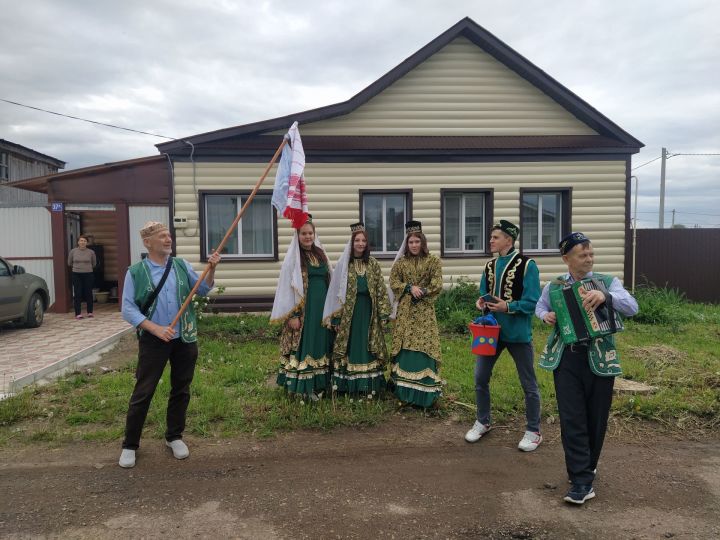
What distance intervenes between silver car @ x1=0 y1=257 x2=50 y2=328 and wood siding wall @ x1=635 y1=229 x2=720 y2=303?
1350cm

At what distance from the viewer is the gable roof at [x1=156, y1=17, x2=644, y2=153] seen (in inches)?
409

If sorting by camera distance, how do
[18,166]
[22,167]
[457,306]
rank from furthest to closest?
[22,167]
[18,166]
[457,306]

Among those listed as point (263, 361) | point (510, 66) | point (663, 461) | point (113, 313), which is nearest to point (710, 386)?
point (663, 461)

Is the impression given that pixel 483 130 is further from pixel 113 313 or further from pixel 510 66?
pixel 113 313

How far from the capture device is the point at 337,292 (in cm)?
512

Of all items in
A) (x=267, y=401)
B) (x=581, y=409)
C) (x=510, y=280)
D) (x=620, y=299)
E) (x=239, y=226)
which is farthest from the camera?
(x=239, y=226)

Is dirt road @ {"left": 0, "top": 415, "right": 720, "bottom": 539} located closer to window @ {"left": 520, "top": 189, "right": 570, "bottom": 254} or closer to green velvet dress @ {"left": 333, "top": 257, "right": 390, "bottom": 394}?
green velvet dress @ {"left": 333, "top": 257, "right": 390, "bottom": 394}

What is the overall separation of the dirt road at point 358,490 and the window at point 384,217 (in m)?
6.60

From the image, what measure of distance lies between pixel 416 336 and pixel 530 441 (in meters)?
1.41

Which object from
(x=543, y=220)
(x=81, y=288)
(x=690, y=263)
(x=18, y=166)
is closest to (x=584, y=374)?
(x=543, y=220)

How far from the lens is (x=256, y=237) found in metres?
11.0

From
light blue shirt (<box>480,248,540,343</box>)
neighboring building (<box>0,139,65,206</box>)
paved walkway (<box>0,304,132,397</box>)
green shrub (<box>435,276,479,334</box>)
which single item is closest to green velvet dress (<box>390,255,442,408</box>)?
light blue shirt (<box>480,248,540,343</box>)

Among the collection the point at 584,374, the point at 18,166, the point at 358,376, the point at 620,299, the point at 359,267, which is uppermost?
the point at 18,166

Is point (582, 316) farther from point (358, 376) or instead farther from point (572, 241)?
point (358, 376)
